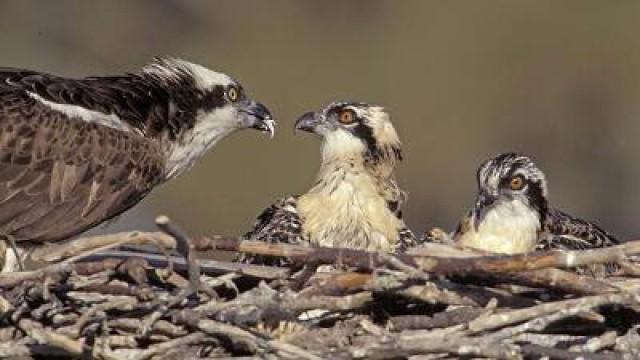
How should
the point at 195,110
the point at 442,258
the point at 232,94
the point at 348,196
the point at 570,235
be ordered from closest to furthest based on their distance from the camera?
the point at 442,258 < the point at 570,235 < the point at 348,196 < the point at 195,110 < the point at 232,94

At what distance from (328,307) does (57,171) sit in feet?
6.78

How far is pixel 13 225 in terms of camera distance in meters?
8.50

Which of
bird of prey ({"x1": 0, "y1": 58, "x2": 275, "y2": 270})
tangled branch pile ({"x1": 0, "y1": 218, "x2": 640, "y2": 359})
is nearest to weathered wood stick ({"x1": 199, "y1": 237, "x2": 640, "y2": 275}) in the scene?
tangled branch pile ({"x1": 0, "y1": 218, "x2": 640, "y2": 359})

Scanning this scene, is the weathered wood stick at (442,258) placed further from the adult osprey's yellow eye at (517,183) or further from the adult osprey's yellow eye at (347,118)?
the adult osprey's yellow eye at (347,118)

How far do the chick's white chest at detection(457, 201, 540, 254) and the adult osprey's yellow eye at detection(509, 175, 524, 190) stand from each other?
10 centimetres

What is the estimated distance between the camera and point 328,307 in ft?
23.1

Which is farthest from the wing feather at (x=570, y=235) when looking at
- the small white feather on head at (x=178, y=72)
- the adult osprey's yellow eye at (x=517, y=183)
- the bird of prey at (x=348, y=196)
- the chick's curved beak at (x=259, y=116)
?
the small white feather on head at (x=178, y=72)

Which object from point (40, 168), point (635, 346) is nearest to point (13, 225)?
point (40, 168)

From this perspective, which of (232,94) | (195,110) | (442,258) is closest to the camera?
(442,258)

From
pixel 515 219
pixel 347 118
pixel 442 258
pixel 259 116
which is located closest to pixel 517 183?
pixel 515 219

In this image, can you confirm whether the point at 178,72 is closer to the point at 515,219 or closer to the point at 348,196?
the point at 348,196

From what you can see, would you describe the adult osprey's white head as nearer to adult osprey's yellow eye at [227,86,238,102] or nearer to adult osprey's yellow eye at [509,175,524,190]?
adult osprey's yellow eye at [227,86,238,102]

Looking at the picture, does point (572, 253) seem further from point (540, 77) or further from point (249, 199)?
point (540, 77)

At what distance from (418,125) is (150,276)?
861 centimetres
